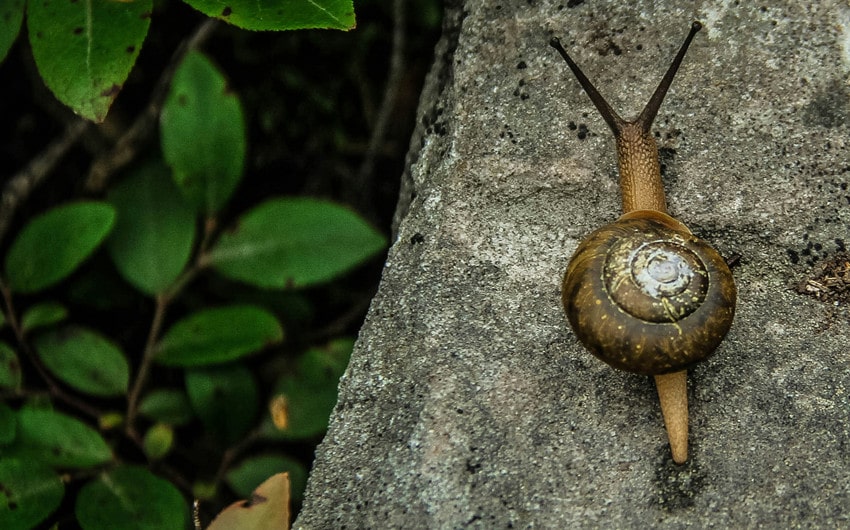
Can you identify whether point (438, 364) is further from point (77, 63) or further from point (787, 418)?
point (77, 63)

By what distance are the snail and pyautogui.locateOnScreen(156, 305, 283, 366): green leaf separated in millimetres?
628

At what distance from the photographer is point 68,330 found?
1.72 metres

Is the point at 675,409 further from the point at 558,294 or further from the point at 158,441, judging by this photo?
the point at 158,441

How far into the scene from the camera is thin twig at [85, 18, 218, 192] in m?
1.91

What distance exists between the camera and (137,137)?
6.35ft

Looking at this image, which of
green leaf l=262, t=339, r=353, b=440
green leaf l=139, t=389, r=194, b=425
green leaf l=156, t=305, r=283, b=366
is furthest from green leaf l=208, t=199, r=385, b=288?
green leaf l=139, t=389, r=194, b=425

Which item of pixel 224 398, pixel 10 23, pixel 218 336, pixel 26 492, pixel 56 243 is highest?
pixel 10 23

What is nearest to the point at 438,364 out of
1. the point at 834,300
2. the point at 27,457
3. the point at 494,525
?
the point at 494,525

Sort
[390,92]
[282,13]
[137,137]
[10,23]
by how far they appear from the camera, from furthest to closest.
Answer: [390,92] → [137,137] → [10,23] → [282,13]

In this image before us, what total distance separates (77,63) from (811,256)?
4.02 ft

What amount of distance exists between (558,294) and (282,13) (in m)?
0.64

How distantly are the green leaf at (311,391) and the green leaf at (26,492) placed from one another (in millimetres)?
406

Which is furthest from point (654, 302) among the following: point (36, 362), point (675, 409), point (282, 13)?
point (36, 362)

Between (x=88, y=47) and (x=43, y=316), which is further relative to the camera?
(x=43, y=316)
